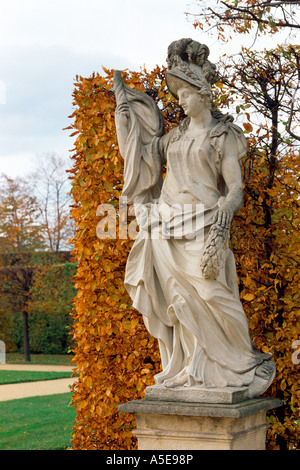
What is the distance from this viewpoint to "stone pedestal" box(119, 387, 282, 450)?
3260 mm

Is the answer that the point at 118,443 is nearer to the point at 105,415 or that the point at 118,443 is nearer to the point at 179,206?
the point at 105,415

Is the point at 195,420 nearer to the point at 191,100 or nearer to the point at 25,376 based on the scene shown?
the point at 191,100

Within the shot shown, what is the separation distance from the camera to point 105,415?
4.99 metres

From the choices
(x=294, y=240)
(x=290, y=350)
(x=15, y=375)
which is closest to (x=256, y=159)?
(x=294, y=240)

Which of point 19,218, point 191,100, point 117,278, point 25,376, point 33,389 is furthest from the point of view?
point 19,218

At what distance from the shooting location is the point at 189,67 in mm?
3748

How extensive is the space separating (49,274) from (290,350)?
1233 centimetres

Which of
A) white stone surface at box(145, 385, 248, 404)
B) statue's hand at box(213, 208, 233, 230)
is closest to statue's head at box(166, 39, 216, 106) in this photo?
statue's hand at box(213, 208, 233, 230)

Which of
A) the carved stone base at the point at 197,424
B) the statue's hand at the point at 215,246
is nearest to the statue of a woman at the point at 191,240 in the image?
the statue's hand at the point at 215,246

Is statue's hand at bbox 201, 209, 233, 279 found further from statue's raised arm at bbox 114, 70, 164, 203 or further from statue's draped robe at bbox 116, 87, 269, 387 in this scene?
statue's raised arm at bbox 114, 70, 164, 203

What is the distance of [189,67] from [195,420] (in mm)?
2018

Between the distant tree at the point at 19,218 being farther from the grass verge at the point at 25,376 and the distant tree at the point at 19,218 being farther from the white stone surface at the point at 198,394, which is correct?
the white stone surface at the point at 198,394

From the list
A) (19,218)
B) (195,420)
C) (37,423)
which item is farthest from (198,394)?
(19,218)

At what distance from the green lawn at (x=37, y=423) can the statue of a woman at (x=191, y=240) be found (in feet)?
12.1
